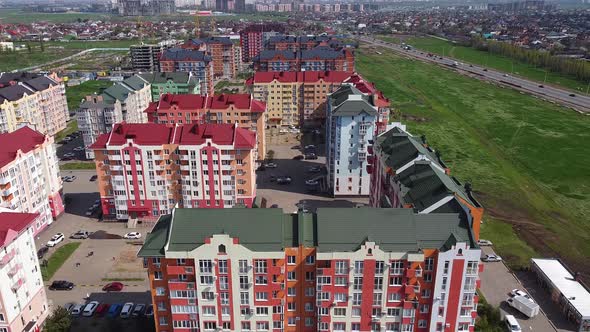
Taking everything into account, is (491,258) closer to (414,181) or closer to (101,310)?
(414,181)

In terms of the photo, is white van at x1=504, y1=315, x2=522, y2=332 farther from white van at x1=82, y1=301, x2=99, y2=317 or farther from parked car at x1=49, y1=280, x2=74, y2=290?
parked car at x1=49, y1=280, x2=74, y2=290

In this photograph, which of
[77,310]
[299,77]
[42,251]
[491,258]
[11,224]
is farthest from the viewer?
[299,77]

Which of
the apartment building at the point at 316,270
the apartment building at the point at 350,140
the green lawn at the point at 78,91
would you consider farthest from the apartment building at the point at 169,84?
the apartment building at the point at 316,270

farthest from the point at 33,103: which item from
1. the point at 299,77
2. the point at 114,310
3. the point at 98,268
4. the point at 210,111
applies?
the point at 114,310

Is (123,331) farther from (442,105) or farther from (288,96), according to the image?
(442,105)

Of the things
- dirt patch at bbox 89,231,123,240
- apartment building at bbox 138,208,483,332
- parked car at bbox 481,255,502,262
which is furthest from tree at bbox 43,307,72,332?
parked car at bbox 481,255,502,262

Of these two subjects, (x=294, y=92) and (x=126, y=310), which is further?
(x=294, y=92)

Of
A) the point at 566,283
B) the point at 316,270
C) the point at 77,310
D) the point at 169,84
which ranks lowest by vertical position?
the point at 77,310
